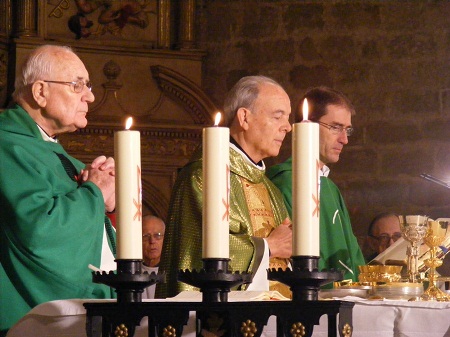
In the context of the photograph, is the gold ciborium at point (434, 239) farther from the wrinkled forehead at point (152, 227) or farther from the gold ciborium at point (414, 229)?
the wrinkled forehead at point (152, 227)

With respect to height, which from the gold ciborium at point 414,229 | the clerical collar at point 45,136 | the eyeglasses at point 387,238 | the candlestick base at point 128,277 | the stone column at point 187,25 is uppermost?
the stone column at point 187,25

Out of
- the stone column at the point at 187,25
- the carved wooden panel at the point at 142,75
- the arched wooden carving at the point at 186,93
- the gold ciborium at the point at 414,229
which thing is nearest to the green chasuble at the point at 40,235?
the gold ciborium at the point at 414,229

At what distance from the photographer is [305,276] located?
251cm

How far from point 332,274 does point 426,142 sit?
286 inches

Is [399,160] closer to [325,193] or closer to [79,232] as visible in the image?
[325,193]

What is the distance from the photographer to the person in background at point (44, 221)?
13.6 ft

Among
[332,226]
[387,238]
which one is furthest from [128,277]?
[387,238]

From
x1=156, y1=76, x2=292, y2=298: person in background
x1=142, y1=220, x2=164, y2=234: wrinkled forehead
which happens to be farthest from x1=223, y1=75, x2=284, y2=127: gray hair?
x1=142, y1=220, x2=164, y2=234: wrinkled forehead

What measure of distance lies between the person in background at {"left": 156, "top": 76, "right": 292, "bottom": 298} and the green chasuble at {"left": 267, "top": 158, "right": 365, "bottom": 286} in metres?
0.48

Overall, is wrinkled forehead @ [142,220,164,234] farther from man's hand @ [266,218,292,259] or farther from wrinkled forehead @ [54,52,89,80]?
wrinkled forehead @ [54,52,89,80]

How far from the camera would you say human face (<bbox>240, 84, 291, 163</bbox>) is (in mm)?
5566

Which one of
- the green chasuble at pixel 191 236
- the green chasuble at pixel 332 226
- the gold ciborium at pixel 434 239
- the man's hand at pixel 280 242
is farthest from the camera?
the green chasuble at pixel 332 226

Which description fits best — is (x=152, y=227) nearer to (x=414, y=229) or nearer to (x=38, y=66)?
(x=38, y=66)

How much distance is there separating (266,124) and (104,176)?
1.28 m
